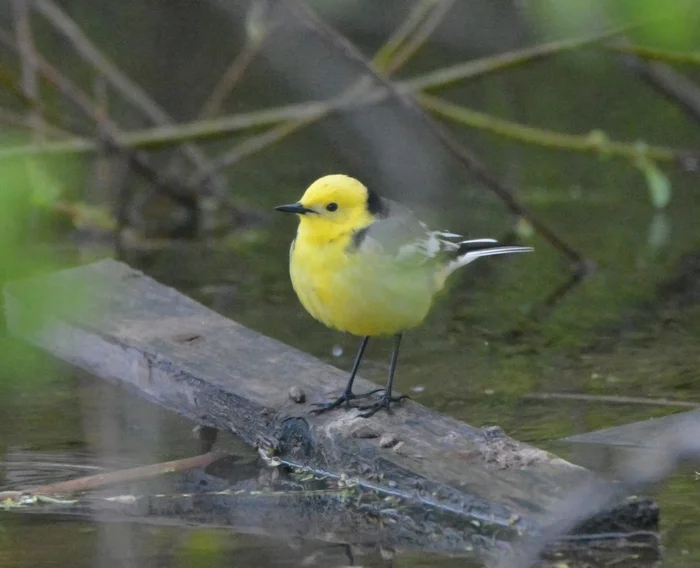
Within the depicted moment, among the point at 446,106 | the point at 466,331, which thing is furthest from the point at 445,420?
the point at 446,106

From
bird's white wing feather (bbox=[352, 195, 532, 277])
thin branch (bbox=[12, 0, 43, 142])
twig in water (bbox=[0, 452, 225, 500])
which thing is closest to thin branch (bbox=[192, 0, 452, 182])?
thin branch (bbox=[12, 0, 43, 142])

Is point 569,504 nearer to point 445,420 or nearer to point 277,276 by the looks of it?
point 445,420

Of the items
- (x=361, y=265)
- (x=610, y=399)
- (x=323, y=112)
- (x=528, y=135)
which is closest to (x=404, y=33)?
(x=323, y=112)

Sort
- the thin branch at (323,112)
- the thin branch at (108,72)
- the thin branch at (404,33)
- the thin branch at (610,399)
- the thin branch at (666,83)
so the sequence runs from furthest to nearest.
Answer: the thin branch at (666,83), the thin branch at (108,72), the thin branch at (323,112), the thin branch at (404,33), the thin branch at (610,399)

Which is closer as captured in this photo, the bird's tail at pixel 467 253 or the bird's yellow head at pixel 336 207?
the bird's yellow head at pixel 336 207

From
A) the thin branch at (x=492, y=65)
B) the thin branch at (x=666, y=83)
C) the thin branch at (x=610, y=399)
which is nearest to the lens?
the thin branch at (x=610, y=399)

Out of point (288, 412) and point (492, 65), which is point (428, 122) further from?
point (288, 412)

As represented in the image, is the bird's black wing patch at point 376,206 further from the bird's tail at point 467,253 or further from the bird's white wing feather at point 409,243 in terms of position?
the bird's tail at point 467,253

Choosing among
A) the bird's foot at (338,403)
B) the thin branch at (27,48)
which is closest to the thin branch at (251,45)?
the thin branch at (27,48)

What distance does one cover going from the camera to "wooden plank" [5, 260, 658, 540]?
3.95 m

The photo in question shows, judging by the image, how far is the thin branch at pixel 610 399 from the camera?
5.54 metres

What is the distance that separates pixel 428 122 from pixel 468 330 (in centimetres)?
142

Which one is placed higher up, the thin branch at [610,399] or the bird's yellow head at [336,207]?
the bird's yellow head at [336,207]

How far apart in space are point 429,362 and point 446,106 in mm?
2797
